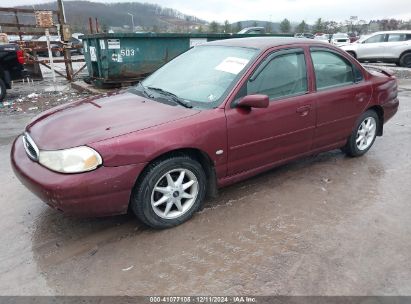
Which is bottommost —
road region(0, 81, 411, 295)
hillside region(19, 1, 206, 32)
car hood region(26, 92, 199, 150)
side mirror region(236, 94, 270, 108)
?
road region(0, 81, 411, 295)

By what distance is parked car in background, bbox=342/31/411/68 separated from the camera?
15.6 m

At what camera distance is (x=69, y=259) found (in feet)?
8.93

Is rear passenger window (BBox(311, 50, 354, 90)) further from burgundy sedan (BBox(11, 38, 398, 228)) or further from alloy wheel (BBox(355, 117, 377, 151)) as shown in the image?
alloy wheel (BBox(355, 117, 377, 151))

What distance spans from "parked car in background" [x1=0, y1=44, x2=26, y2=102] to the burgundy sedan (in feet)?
19.8

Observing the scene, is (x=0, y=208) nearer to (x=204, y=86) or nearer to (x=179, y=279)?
(x=179, y=279)

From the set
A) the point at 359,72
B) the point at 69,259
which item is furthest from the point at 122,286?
the point at 359,72

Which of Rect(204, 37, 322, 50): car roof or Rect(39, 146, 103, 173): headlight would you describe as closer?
Rect(39, 146, 103, 173): headlight

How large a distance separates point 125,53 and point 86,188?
7170 mm

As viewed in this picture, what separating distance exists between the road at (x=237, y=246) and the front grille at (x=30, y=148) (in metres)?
0.70

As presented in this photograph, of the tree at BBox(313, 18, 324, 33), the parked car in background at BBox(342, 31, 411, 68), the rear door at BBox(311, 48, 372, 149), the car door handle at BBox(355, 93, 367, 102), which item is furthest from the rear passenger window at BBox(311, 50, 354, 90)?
the tree at BBox(313, 18, 324, 33)

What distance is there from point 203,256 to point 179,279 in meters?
0.31

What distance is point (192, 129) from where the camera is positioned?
9.70 feet

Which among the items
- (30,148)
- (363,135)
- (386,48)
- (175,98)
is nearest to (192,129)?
(175,98)

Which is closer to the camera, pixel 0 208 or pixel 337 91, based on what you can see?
pixel 0 208
